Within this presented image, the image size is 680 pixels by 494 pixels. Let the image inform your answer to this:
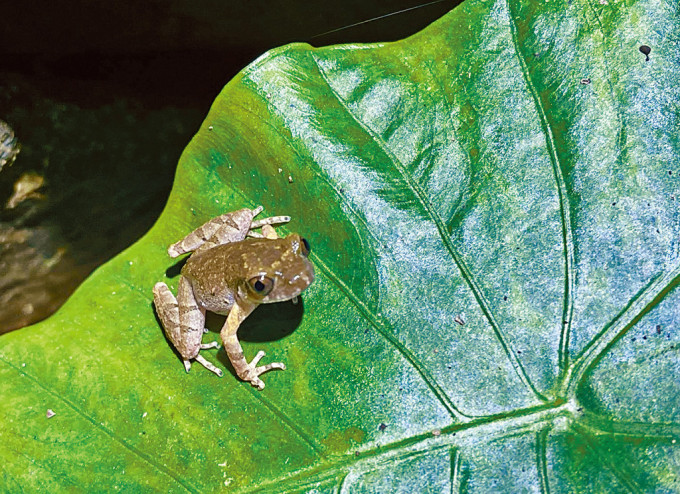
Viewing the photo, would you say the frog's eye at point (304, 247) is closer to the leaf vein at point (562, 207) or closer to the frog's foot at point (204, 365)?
the frog's foot at point (204, 365)

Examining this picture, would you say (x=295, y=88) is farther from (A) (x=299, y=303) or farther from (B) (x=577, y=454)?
(B) (x=577, y=454)

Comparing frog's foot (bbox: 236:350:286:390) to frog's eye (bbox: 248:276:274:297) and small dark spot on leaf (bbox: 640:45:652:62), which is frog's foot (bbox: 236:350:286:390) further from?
small dark spot on leaf (bbox: 640:45:652:62)

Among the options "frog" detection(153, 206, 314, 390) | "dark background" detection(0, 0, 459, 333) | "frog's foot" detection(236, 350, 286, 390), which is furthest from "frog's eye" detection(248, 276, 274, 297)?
"dark background" detection(0, 0, 459, 333)

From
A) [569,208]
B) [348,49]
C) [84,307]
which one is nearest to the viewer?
[569,208]

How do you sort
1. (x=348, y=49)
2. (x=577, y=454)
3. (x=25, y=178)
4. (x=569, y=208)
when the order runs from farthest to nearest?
(x=25, y=178), (x=348, y=49), (x=569, y=208), (x=577, y=454)

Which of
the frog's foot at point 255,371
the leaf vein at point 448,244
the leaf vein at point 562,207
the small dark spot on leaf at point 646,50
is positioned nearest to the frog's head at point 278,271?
the frog's foot at point 255,371

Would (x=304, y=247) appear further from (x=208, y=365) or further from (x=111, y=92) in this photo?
(x=111, y=92)

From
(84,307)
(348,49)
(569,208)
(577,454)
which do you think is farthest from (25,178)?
(577,454)
